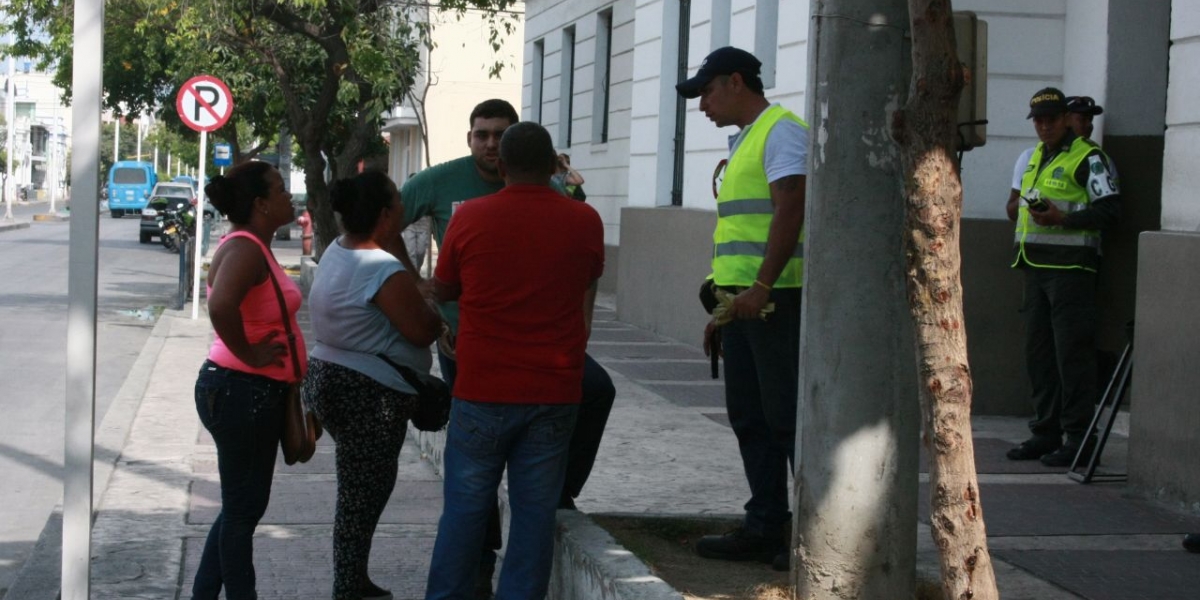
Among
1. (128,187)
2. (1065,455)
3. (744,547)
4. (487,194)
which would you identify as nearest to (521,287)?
(487,194)

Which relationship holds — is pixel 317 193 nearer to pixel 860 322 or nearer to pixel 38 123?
pixel 860 322

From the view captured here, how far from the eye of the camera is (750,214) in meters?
5.28

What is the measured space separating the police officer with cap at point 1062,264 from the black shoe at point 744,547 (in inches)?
115

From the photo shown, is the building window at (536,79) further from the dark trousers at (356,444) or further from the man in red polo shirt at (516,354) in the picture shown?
the man in red polo shirt at (516,354)

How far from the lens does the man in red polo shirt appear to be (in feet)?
15.1

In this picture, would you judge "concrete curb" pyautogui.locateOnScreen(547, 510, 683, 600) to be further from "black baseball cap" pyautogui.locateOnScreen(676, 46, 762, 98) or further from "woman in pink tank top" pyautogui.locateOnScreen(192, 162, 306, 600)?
"black baseball cap" pyautogui.locateOnScreen(676, 46, 762, 98)

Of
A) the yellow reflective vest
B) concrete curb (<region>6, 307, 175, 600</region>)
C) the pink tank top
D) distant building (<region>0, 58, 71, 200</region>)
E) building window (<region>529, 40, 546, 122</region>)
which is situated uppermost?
distant building (<region>0, 58, 71, 200</region>)

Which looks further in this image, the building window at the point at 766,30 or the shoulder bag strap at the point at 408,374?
the building window at the point at 766,30

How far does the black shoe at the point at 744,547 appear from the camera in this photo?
5297 mm

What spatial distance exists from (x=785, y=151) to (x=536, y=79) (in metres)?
19.8

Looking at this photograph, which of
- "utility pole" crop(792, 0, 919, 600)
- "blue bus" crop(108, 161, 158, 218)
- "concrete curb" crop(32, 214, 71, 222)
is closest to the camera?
"utility pole" crop(792, 0, 919, 600)

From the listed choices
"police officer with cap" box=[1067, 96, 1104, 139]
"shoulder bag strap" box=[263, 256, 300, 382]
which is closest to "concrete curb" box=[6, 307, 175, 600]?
"shoulder bag strap" box=[263, 256, 300, 382]

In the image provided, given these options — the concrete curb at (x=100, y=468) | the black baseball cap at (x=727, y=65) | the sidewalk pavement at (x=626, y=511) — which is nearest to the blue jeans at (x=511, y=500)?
the sidewalk pavement at (x=626, y=511)

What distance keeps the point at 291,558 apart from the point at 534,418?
206 cm
